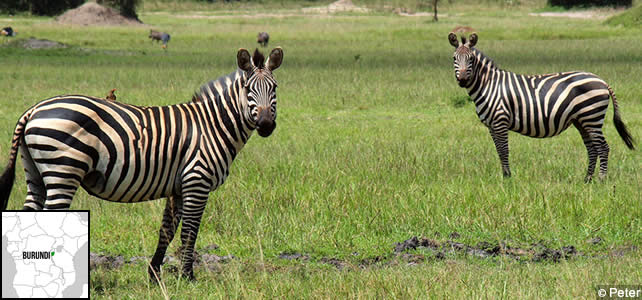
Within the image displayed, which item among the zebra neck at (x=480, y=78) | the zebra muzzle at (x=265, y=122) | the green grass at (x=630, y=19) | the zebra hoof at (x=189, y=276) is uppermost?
the zebra muzzle at (x=265, y=122)

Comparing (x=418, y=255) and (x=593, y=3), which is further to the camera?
(x=593, y=3)

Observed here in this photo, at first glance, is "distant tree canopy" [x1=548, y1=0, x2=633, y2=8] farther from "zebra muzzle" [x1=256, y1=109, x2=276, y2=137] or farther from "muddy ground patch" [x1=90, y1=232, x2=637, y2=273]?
"zebra muzzle" [x1=256, y1=109, x2=276, y2=137]

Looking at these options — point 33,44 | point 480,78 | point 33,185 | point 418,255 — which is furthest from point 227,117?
point 33,44

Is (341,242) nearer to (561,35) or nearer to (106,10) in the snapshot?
(561,35)

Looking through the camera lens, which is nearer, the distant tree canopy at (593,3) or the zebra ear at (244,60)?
the zebra ear at (244,60)

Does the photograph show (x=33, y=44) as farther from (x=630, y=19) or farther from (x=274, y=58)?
(x=630, y=19)

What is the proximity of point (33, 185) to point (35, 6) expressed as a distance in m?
82.8

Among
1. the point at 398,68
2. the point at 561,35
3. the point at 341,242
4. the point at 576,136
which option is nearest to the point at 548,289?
the point at 341,242

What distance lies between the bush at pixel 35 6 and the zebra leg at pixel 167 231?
8198 centimetres

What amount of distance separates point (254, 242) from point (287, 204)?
4.16 ft

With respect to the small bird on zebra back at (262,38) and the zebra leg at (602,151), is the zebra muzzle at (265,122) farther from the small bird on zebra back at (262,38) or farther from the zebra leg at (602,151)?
the small bird on zebra back at (262,38)

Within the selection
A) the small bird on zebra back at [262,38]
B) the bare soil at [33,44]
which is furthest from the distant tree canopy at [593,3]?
the bare soil at [33,44]

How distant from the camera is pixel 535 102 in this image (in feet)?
32.4

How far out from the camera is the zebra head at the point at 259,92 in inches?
219
